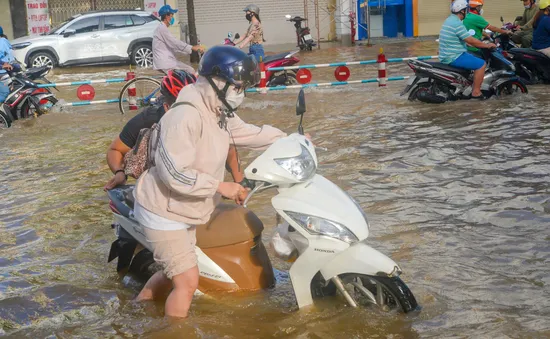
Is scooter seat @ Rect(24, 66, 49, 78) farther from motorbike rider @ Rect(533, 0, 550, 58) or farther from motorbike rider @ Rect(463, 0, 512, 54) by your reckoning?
motorbike rider @ Rect(533, 0, 550, 58)

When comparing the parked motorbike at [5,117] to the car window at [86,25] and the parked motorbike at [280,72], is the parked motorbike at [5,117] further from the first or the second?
the car window at [86,25]

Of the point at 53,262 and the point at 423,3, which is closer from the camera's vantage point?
the point at 53,262

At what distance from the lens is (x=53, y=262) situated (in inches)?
237

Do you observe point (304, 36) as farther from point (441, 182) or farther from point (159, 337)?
point (159, 337)

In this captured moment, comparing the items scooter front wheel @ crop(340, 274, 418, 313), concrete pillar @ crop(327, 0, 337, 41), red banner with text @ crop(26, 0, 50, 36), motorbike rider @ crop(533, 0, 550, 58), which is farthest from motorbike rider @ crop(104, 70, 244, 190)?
red banner with text @ crop(26, 0, 50, 36)

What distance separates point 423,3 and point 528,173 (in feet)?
74.4

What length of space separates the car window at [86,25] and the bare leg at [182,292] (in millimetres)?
20920

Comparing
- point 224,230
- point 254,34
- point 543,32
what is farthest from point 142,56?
point 224,230

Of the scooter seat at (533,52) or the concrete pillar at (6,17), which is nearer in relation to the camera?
the scooter seat at (533,52)

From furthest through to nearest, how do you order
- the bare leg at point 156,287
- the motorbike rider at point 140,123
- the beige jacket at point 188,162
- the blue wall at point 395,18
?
1. the blue wall at point 395,18
2. the motorbike rider at point 140,123
3. the bare leg at point 156,287
4. the beige jacket at point 188,162

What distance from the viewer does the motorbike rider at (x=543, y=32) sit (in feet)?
46.5

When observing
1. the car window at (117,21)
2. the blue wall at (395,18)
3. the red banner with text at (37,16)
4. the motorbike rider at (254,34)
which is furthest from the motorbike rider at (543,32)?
the red banner with text at (37,16)

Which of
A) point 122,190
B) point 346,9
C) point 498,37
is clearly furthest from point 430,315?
point 346,9

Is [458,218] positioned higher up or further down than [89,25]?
further down
